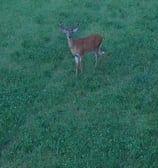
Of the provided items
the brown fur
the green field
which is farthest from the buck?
the green field

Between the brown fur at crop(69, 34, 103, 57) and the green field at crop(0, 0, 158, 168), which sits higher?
the brown fur at crop(69, 34, 103, 57)

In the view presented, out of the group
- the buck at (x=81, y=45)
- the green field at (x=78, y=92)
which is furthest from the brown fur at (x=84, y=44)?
the green field at (x=78, y=92)

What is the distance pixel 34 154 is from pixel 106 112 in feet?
6.32

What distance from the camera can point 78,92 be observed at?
10602mm

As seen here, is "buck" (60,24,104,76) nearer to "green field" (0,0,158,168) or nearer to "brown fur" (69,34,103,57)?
"brown fur" (69,34,103,57)

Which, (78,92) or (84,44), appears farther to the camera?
(84,44)

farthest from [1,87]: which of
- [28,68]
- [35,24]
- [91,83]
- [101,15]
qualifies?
[101,15]

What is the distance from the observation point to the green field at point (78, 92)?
860cm

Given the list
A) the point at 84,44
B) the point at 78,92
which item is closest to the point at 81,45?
the point at 84,44

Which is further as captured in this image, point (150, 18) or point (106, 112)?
point (150, 18)

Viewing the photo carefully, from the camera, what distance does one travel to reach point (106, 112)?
9.80 m

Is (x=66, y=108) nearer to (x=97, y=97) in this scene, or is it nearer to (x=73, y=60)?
(x=97, y=97)

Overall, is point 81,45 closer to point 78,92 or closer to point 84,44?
point 84,44

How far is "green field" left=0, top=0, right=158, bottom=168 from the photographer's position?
28.2 ft
